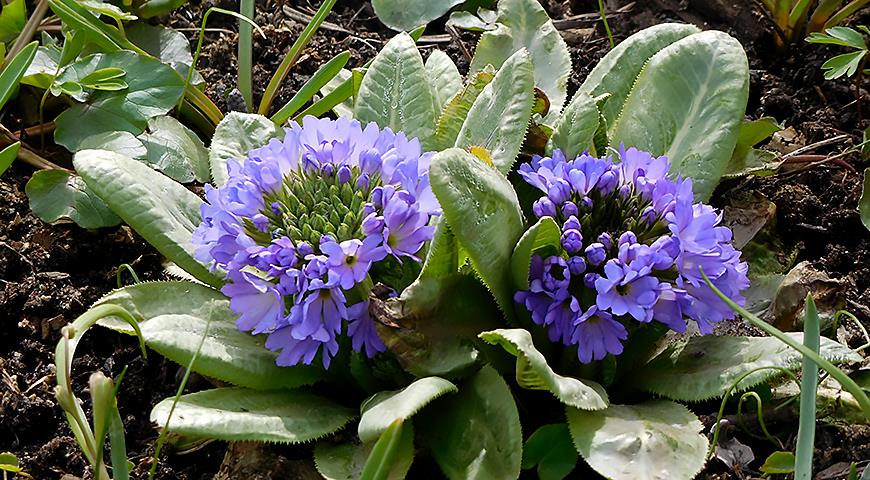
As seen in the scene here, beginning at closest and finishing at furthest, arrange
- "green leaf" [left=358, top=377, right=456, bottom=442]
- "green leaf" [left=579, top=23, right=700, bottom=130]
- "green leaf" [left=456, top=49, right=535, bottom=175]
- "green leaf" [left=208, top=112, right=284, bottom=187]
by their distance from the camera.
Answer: "green leaf" [left=358, top=377, right=456, bottom=442] < "green leaf" [left=456, top=49, right=535, bottom=175] < "green leaf" [left=208, top=112, right=284, bottom=187] < "green leaf" [left=579, top=23, right=700, bottom=130]

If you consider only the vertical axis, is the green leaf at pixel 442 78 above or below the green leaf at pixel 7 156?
above

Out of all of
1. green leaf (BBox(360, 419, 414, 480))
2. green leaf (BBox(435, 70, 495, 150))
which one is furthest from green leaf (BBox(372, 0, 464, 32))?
green leaf (BBox(360, 419, 414, 480))

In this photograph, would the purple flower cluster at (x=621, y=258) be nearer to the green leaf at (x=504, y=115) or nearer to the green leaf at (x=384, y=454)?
the green leaf at (x=504, y=115)

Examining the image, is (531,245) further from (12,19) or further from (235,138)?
(12,19)

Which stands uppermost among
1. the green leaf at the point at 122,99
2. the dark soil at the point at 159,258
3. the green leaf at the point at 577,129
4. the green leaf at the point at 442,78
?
the green leaf at the point at 577,129

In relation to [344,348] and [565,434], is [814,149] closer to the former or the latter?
[565,434]

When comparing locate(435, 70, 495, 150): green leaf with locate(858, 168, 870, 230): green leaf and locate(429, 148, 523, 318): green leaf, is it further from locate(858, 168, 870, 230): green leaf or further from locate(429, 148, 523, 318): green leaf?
locate(858, 168, 870, 230): green leaf

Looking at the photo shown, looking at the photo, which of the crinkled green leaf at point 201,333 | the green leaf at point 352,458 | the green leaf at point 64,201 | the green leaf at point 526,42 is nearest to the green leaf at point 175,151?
the green leaf at point 64,201
